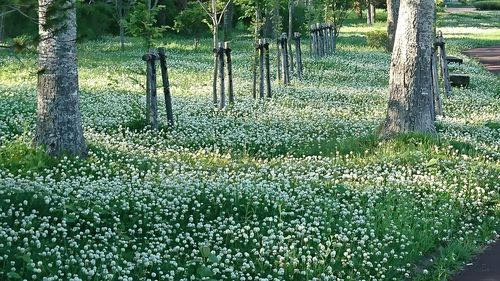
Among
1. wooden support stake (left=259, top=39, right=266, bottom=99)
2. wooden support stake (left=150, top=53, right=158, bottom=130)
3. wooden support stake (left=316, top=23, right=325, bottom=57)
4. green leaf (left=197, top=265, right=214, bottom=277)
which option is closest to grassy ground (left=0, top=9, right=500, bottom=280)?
green leaf (left=197, top=265, right=214, bottom=277)

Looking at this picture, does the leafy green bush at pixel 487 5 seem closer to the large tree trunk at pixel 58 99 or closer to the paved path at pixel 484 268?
the large tree trunk at pixel 58 99

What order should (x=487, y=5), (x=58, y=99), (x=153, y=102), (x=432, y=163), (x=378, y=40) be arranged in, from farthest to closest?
(x=487, y=5), (x=378, y=40), (x=153, y=102), (x=432, y=163), (x=58, y=99)

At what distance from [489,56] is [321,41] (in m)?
10.4

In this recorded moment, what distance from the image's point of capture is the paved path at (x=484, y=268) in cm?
812

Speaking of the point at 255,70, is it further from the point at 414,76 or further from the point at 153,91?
the point at 414,76

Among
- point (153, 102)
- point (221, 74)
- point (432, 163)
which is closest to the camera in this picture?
point (432, 163)

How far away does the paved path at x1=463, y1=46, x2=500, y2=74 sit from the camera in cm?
3362

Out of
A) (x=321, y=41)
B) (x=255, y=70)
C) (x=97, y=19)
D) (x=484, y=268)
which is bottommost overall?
(x=484, y=268)

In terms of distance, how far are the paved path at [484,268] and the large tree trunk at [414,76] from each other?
4.75m

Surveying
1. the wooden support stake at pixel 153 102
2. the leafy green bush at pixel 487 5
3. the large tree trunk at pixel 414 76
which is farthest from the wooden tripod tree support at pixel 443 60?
the leafy green bush at pixel 487 5

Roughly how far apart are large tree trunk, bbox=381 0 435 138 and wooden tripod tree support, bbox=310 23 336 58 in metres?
17.6

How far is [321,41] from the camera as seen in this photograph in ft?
109

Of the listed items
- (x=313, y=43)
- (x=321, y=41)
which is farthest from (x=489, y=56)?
(x=313, y=43)

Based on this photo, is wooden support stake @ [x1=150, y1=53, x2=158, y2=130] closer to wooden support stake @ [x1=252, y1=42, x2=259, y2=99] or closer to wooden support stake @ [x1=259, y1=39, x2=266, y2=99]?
wooden support stake @ [x1=252, y1=42, x2=259, y2=99]
